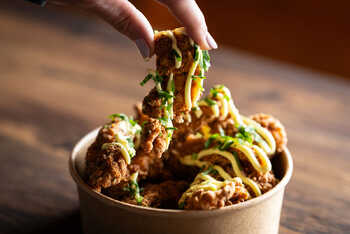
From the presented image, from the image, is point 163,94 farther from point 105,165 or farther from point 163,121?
point 105,165

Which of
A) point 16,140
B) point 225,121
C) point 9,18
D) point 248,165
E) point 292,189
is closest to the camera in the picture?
point 248,165

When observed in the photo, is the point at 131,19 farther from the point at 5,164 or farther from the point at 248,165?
the point at 5,164

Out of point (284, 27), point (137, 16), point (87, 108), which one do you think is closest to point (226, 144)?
point (137, 16)

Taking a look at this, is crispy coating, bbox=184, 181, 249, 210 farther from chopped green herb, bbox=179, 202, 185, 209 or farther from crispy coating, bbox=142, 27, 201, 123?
crispy coating, bbox=142, 27, 201, 123

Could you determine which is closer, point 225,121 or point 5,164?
point 225,121

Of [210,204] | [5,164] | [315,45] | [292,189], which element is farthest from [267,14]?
[210,204]

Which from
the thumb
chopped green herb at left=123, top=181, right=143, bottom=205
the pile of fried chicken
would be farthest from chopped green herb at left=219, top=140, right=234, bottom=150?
the thumb

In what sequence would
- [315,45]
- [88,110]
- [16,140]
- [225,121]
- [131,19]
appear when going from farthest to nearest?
[315,45] < [88,110] < [16,140] < [225,121] < [131,19]
